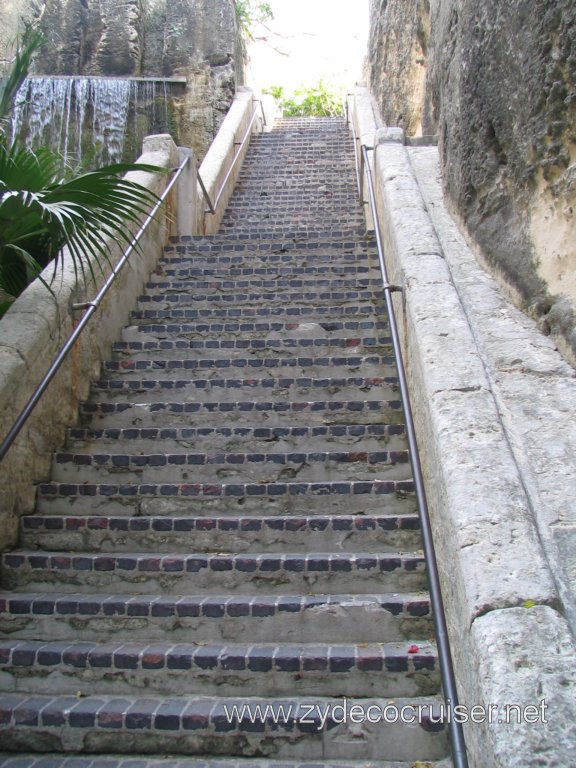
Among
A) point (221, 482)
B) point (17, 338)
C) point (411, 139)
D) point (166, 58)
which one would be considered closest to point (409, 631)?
point (221, 482)

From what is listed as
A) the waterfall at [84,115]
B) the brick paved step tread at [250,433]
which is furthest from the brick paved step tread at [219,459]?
the waterfall at [84,115]

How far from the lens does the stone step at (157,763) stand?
8.71 feet

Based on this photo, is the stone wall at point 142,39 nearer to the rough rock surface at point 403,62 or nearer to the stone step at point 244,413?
the rough rock surface at point 403,62

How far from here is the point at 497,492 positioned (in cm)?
269

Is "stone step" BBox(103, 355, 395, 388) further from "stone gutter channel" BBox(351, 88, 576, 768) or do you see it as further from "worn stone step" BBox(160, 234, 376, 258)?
"worn stone step" BBox(160, 234, 376, 258)

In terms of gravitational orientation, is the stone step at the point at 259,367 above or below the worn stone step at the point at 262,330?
below

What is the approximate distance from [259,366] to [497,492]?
279 cm

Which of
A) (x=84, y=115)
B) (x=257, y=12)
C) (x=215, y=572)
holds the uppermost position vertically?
(x=257, y=12)

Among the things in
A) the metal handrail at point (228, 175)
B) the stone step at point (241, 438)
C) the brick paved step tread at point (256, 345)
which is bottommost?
the stone step at point (241, 438)

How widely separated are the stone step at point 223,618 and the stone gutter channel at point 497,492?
379mm

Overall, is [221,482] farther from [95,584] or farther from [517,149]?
[517,149]

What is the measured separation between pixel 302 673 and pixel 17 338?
99.5 inches

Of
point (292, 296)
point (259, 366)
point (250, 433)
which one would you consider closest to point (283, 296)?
point (292, 296)

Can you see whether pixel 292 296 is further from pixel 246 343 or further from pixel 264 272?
pixel 246 343
